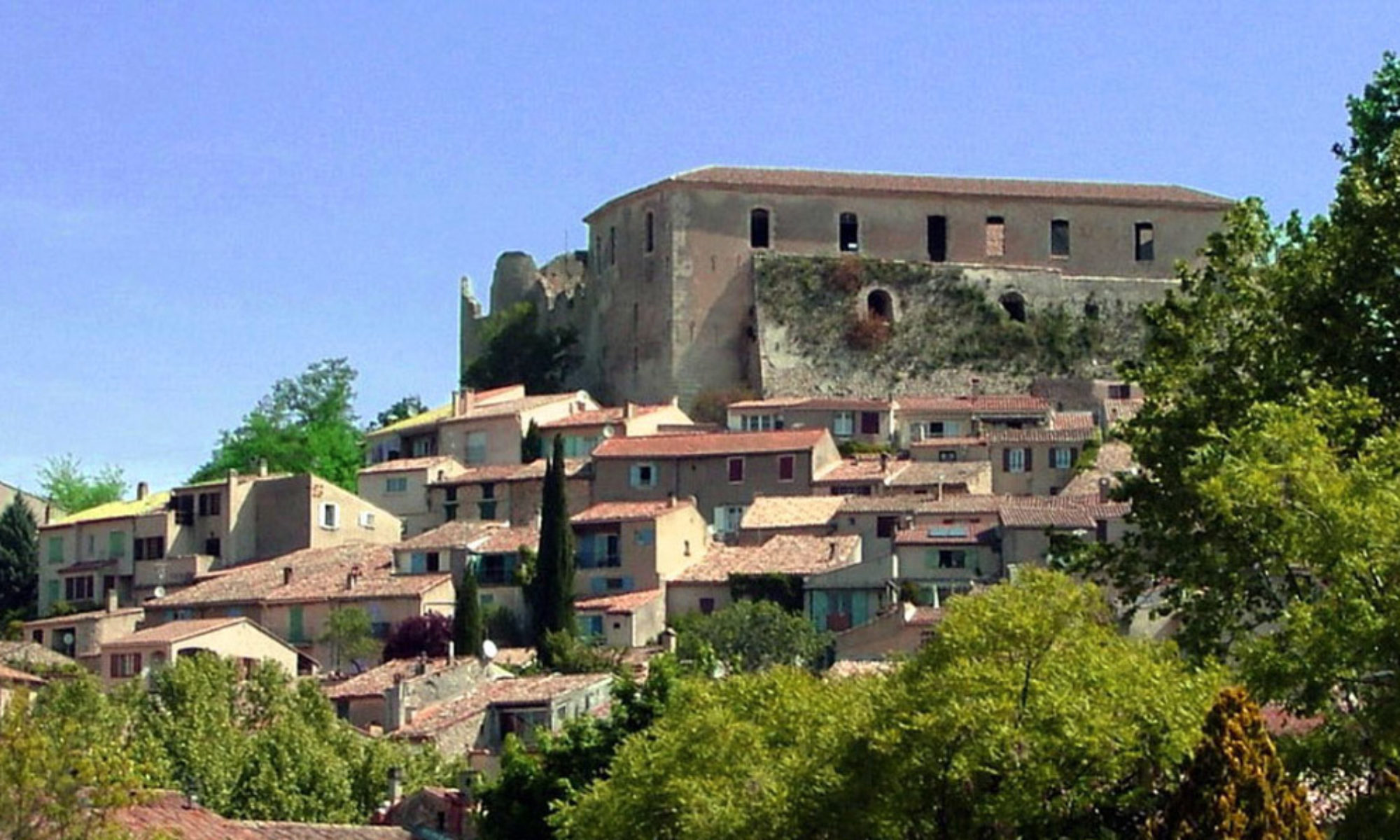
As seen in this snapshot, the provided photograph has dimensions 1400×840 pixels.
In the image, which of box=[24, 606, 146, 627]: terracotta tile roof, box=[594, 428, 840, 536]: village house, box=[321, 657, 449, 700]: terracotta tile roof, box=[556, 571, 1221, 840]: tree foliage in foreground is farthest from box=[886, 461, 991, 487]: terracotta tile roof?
box=[556, 571, 1221, 840]: tree foliage in foreground

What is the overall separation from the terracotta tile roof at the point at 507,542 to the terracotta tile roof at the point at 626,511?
1.37m

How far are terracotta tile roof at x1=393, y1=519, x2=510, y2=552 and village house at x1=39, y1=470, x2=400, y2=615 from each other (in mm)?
4581

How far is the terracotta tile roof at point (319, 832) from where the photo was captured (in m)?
45.9

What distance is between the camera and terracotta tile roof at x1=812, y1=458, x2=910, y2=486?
96188mm

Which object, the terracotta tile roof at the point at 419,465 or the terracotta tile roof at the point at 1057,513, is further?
the terracotta tile roof at the point at 419,465

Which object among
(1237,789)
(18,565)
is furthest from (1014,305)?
(1237,789)

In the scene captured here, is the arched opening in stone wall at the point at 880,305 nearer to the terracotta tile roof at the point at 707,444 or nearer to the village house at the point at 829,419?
the village house at the point at 829,419

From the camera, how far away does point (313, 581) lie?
9356 centimetres

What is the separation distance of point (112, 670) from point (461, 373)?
39.5 meters

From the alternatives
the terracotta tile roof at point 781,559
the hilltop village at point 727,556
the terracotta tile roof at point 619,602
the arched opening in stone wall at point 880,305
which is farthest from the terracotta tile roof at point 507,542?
the arched opening in stone wall at point 880,305

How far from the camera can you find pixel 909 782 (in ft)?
115

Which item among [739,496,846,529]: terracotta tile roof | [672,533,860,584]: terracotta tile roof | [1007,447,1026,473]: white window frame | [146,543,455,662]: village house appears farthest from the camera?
[1007,447,1026,473]: white window frame

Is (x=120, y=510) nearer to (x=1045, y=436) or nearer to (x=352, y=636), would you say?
(x=352, y=636)

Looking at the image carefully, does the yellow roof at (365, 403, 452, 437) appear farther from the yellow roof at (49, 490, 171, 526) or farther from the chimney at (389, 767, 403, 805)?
the chimney at (389, 767, 403, 805)
